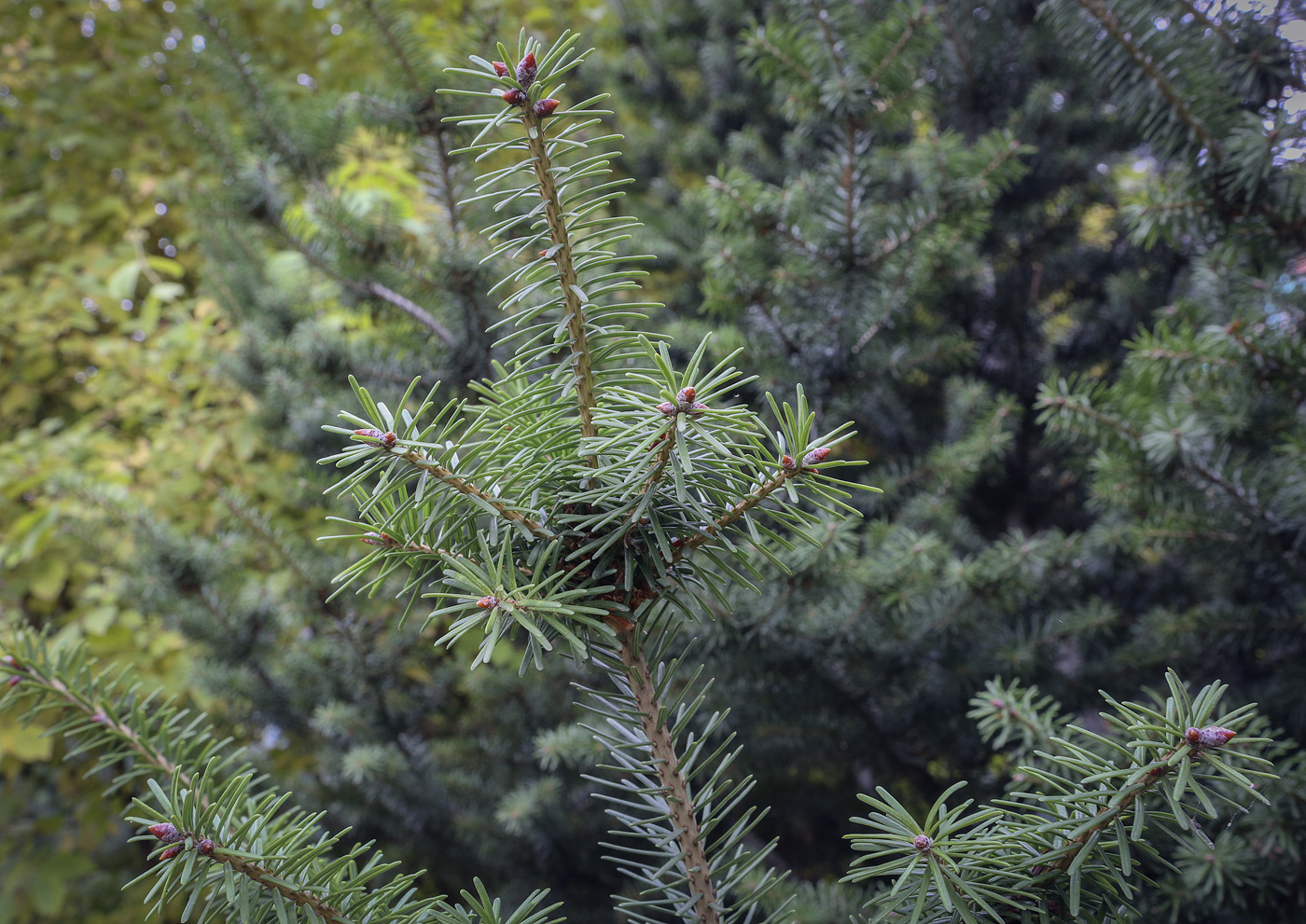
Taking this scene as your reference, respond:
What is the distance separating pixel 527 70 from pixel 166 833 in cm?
38

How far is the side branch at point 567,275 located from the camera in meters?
0.34

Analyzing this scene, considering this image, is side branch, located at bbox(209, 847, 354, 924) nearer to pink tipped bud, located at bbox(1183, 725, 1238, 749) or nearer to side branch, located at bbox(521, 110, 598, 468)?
side branch, located at bbox(521, 110, 598, 468)

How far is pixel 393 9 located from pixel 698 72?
82 centimetres

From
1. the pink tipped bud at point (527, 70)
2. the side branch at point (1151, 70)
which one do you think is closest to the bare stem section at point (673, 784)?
the pink tipped bud at point (527, 70)

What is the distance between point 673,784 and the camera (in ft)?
1.29

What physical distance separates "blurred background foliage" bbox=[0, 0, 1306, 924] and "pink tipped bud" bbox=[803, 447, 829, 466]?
0.40m

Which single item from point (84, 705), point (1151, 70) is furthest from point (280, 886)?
point (1151, 70)

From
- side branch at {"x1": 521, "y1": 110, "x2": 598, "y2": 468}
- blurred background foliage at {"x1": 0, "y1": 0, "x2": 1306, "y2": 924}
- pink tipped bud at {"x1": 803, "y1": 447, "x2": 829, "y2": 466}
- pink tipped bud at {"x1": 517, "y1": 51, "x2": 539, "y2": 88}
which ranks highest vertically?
pink tipped bud at {"x1": 517, "y1": 51, "x2": 539, "y2": 88}

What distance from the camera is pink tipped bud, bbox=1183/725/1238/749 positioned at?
290mm

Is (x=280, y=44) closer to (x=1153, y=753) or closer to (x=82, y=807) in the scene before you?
(x=82, y=807)

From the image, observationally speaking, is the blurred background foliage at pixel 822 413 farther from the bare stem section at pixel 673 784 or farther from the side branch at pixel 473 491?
the side branch at pixel 473 491

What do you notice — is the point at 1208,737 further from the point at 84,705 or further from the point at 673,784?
the point at 84,705

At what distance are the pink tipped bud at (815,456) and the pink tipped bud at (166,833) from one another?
33cm

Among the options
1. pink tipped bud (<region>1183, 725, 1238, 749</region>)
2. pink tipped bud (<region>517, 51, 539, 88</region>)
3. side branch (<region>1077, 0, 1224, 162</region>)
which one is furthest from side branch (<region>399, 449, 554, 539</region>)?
side branch (<region>1077, 0, 1224, 162</region>)
